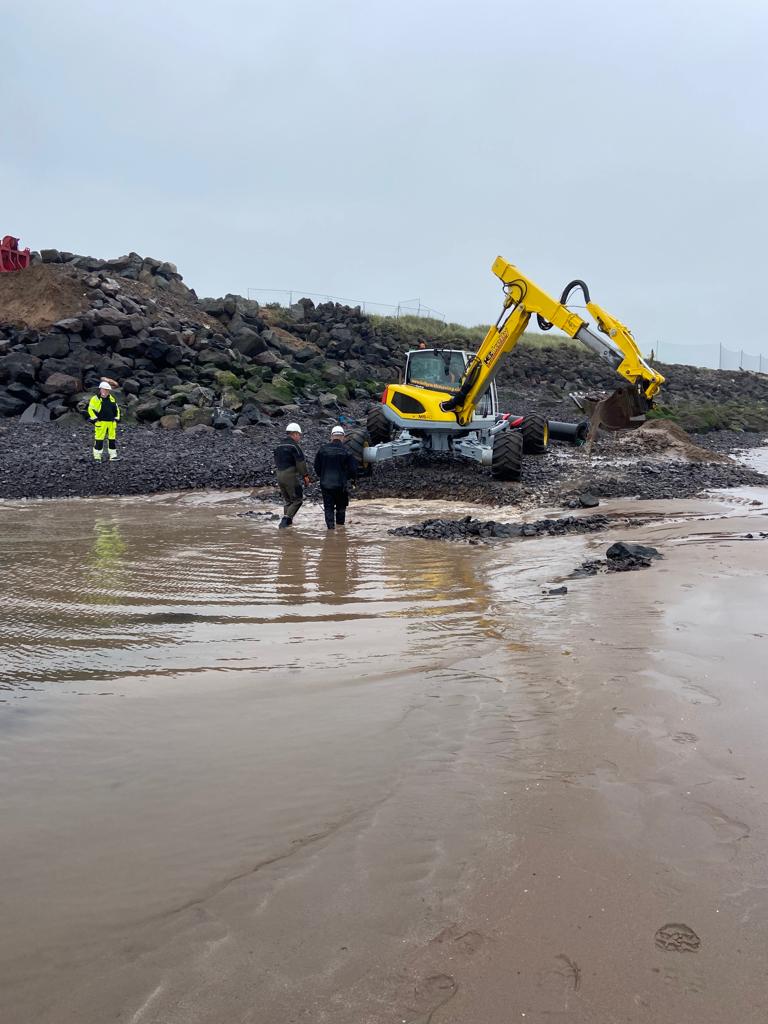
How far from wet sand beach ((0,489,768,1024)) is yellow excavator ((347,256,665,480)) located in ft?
25.0

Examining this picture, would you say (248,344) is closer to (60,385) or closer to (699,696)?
(60,385)

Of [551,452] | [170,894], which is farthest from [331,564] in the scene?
[551,452]

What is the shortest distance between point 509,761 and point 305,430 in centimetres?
1811

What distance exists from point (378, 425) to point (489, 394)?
2354mm

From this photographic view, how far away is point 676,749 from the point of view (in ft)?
10.6

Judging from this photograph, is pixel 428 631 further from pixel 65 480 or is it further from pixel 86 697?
pixel 65 480

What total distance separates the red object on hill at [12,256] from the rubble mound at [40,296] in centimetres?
78

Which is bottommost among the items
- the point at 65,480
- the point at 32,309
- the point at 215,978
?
the point at 215,978

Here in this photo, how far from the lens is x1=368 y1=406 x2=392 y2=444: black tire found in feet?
51.0

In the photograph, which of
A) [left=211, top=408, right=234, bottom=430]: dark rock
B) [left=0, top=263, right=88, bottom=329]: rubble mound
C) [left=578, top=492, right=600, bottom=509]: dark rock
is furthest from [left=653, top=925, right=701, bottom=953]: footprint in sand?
[left=0, top=263, right=88, bottom=329]: rubble mound

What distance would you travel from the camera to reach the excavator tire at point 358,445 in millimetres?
14281

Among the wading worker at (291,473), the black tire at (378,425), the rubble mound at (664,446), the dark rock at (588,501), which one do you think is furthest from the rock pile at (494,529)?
the rubble mound at (664,446)

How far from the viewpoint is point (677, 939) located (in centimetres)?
214

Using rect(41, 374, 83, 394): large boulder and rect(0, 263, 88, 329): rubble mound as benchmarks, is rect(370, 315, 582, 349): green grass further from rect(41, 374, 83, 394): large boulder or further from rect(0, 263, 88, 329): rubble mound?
rect(41, 374, 83, 394): large boulder
